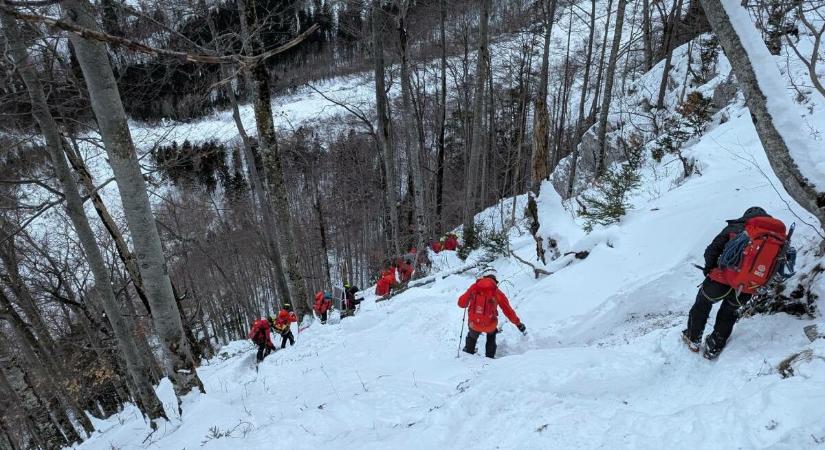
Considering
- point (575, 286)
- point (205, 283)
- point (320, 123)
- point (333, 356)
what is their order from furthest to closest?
point (320, 123) < point (205, 283) < point (333, 356) < point (575, 286)

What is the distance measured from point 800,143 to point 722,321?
1635 millimetres

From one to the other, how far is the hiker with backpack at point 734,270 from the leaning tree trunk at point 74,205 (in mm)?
5979

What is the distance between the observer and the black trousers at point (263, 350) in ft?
33.9

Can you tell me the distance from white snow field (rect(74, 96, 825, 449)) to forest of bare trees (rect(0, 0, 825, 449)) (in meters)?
1.13

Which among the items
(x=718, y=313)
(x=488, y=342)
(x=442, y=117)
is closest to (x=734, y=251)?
(x=718, y=313)

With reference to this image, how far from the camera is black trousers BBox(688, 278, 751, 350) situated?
3707 millimetres

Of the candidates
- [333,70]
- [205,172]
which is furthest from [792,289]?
[205,172]

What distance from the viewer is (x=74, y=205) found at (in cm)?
511

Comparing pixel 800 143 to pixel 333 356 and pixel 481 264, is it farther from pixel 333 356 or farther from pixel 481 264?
pixel 481 264

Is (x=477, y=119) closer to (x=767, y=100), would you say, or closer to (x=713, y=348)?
(x=767, y=100)

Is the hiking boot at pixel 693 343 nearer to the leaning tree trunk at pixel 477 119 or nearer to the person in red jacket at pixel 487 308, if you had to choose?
the person in red jacket at pixel 487 308

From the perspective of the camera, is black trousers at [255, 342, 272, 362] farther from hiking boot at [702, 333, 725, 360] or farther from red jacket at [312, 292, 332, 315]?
hiking boot at [702, 333, 725, 360]

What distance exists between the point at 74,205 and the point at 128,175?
199 centimetres

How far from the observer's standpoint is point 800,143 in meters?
3.56
